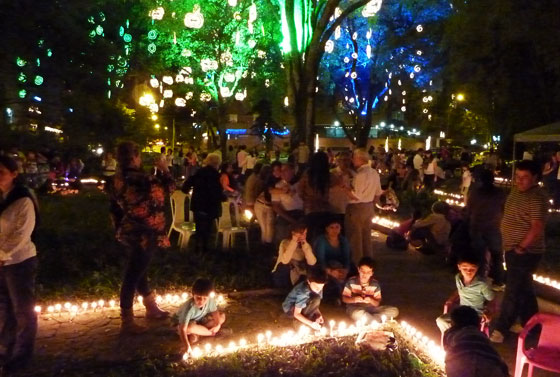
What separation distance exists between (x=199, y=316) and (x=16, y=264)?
1.71 m

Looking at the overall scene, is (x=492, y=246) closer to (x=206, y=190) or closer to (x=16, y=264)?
(x=206, y=190)

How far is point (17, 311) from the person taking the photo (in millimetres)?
4977

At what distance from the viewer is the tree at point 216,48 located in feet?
89.9

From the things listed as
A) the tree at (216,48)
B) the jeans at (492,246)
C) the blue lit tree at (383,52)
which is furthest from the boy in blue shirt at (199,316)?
the blue lit tree at (383,52)

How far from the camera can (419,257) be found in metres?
9.88

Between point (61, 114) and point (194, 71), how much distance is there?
1025 inches

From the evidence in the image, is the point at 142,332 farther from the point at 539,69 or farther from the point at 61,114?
the point at 539,69

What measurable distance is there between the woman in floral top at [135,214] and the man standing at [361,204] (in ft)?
8.60

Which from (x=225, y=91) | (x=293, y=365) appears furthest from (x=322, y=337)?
(x=225, y=91)

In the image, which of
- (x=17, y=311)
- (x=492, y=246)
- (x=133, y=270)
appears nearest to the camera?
(x=17, y=311)

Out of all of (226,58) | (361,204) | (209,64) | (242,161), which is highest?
(226,58)

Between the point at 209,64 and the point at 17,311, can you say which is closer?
the point at 17,311

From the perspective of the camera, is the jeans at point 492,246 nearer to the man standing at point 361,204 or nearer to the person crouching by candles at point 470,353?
the man standing at point 361,204

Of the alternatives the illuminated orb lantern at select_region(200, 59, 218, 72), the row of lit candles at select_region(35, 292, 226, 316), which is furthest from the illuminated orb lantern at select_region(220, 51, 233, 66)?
the row of lit candles at select_region(35, 292, 226, 316)
